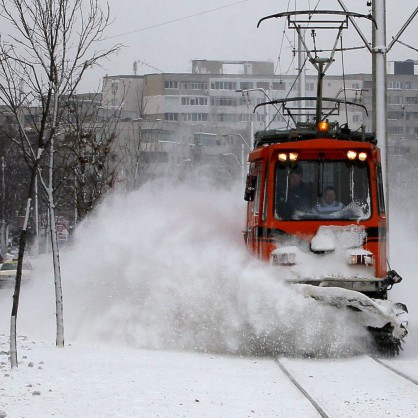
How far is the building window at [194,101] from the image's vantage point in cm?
12144

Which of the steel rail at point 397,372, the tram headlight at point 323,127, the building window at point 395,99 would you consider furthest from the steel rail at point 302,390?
the building window at point 395,99

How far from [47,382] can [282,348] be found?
442 centimetres

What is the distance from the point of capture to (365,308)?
13.8 m

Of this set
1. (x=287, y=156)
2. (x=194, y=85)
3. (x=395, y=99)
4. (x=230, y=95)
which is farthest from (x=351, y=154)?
(x=395, y=99)

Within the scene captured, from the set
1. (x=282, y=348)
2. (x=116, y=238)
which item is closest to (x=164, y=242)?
(x=116, y=238)

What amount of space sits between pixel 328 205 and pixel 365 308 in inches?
71.7

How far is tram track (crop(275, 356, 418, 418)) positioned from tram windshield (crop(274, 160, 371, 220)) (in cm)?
227

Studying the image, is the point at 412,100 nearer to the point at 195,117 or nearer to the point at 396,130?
the point at 396,130

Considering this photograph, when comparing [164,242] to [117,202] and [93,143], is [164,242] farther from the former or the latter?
[93,143]

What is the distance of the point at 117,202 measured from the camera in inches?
754

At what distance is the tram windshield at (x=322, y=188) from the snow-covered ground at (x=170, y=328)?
43.2 inches

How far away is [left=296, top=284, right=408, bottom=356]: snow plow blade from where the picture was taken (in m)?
13.8

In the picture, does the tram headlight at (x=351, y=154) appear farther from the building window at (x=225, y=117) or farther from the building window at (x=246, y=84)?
the building window at (x=225, y=117)

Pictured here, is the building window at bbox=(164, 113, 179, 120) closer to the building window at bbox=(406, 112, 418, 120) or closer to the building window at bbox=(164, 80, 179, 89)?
the building window at bbox=(164, 80, 179, 89)
